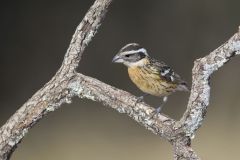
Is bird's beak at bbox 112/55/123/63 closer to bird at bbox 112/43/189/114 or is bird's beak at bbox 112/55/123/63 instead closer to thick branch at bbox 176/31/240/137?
bird at bbox 112/43/189/114

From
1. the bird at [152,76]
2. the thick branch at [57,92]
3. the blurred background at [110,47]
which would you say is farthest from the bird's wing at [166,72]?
the blurred background at [110,47]

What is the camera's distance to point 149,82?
238cm

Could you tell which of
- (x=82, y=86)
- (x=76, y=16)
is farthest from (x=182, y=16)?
(x=82, y=86)

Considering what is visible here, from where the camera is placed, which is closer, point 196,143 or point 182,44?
point 196,143

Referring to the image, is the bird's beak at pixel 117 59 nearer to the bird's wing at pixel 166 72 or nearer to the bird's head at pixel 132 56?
the bird's head at pixel 132 56

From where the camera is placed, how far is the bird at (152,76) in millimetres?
2330

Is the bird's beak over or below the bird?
below

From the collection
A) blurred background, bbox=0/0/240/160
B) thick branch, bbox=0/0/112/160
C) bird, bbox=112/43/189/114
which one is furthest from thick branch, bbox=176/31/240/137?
blurred background, bbox=0/0/240/160

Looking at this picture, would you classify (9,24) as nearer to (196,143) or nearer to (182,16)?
(182,16)

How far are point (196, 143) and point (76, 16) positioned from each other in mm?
961

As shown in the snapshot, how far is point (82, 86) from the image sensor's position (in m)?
1.99

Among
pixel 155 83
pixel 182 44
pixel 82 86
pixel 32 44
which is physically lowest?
pixel 82 86

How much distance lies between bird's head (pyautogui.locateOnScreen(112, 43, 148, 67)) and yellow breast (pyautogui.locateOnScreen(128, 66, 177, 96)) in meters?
0.03

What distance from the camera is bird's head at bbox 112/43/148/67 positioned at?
7.26 ft
